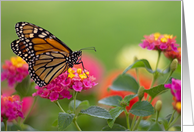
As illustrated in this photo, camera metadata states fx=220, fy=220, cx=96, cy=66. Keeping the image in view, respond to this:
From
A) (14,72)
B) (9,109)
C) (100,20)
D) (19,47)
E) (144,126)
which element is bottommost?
(144,126)

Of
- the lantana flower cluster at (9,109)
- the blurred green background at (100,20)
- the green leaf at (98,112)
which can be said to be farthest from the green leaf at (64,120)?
the blurred green background at (100,20)

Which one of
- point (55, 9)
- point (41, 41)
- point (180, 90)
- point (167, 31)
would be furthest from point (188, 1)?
point (55, 9)

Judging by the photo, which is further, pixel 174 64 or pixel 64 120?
pixel 174 64

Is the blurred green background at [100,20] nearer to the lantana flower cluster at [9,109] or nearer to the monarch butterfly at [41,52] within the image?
the monarch butterfly at [41,52]

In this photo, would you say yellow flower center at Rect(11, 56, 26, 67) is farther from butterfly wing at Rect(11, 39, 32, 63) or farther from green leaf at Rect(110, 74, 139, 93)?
green leaf at Rect(110, 74, 139, 93)

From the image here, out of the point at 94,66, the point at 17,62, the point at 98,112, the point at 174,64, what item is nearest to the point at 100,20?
the point at 94,66

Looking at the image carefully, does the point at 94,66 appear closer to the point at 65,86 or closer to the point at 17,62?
the point at 17,62
